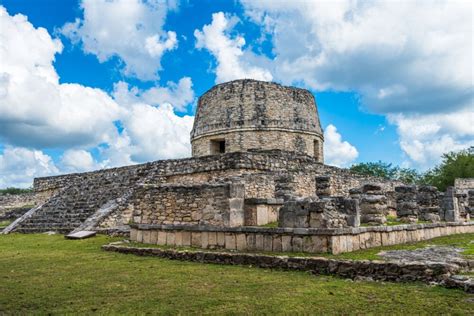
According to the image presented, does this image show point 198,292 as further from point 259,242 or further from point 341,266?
point 259,242

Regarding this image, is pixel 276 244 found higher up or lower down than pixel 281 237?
lower down

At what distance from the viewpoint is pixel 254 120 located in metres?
19.8

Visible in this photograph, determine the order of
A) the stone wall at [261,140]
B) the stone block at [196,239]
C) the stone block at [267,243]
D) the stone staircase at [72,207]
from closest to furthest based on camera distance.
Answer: the stone block at [267,243] < the stone block at [196,239] < the stone staircase at [72,207] < the stone wall at [261,140]

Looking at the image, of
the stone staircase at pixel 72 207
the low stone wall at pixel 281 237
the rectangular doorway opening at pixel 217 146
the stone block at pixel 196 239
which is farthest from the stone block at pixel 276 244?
the rectangular doorway opening at pixel 217 146

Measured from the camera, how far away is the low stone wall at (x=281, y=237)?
6.96m

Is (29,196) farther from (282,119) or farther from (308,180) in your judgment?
(308,180)

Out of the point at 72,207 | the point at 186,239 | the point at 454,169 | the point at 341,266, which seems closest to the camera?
the point at 341,266

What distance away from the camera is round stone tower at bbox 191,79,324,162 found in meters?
19.8

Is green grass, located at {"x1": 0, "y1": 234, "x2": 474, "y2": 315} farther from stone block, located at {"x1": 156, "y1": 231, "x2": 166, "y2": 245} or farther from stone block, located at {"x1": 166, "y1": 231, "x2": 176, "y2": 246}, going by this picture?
stone block, located at {"x1": 156, "y1": 231, "x2": 166, "y2": 245}

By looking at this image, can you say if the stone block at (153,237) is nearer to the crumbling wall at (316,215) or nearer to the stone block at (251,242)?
the stone block at (251,242)

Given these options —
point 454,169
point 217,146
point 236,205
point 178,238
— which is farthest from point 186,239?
point 454,169

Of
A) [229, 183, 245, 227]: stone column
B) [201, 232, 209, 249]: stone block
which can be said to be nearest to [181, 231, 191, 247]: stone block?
[201, 232, 209, 249]: stone block

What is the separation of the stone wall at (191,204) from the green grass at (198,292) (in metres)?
1.39

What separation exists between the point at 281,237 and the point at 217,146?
14.0 m
